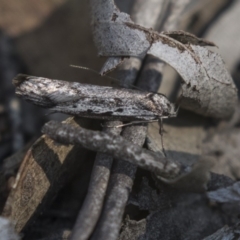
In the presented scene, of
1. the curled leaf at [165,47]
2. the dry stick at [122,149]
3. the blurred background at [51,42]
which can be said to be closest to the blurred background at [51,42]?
the blurred background at [51,42]

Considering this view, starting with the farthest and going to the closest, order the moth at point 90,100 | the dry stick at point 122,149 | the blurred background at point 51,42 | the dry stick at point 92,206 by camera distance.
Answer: the blurred background at point 51,42, the moth at point 90,100, the dry stick at point 122,149, the dry stick at point 92,206

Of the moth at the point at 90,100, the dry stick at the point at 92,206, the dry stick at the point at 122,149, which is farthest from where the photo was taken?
the moth at the point at 90,100

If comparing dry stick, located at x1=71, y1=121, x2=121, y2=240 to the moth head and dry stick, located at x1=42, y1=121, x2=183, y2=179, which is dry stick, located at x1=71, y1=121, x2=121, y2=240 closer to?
dry stick, located at x1=42, y1=121, x2=183, y2=179

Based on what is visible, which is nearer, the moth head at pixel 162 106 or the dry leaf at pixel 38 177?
the dry leaf at pixel 38 177

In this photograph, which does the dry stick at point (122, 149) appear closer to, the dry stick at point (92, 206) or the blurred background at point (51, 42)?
the dry stick at point (92, 206)

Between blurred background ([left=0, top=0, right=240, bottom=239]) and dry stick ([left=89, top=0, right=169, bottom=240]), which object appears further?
blurred background ([left=0, top=0, right=240, bottom=239])

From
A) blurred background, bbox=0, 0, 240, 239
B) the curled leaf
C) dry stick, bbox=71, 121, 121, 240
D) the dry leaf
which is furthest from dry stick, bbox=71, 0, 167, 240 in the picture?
blurred background, bbox=0, 0, 240, 239
